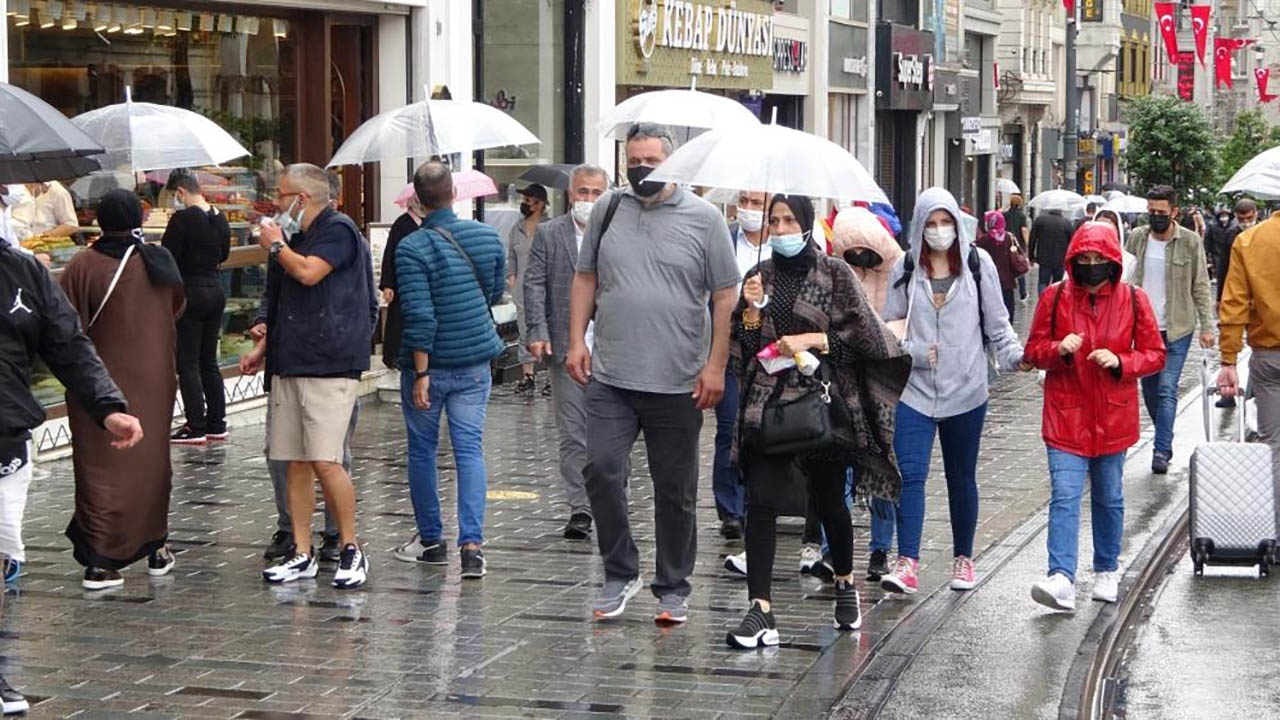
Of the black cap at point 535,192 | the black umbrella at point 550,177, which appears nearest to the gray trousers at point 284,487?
the black cap at point 535,192

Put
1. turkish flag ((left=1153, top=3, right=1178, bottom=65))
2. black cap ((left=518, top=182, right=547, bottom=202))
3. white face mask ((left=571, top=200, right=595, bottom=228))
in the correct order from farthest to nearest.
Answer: turkish flag ((left=1153, top=3, right=1178, bottom=65)) < black cap ((left=518, top=182, right=547, bottom=202)) < white face mask ((left=571, top=200, right=595, bottom=228))

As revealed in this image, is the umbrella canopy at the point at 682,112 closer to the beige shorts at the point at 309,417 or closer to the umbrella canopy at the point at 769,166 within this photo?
the beige shorts at the point at 309,417

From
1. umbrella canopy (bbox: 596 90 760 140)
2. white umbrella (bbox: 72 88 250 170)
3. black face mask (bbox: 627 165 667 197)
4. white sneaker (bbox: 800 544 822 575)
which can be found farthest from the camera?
umbrella canopy (bbox: 596 90 760 140)

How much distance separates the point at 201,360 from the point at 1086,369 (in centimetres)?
685

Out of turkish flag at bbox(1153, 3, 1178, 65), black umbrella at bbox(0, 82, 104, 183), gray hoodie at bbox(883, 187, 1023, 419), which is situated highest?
turkish flag at bbox(1153, 3, 1178, 65)

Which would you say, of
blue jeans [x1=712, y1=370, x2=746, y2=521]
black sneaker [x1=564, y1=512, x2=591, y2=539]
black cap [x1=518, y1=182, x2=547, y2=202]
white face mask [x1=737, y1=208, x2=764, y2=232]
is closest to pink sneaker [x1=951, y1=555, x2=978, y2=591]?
blue jeans [x1=712, y1=370, x2=746, y2=521]

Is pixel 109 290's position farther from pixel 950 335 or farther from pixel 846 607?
pixel 950 335

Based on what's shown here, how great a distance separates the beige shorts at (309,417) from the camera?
9320 mm

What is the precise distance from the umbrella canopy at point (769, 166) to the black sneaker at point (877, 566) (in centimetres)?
182

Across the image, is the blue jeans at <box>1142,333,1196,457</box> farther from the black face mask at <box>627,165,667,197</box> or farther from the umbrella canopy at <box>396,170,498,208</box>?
the black face mask at <box>627,165,667,197</box>

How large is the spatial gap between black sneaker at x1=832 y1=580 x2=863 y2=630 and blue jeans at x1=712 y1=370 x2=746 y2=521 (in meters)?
2.21

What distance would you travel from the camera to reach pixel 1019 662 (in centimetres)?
816

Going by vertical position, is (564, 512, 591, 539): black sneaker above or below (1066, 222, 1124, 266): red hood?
below

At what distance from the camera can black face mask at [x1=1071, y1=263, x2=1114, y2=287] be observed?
9148 mm
